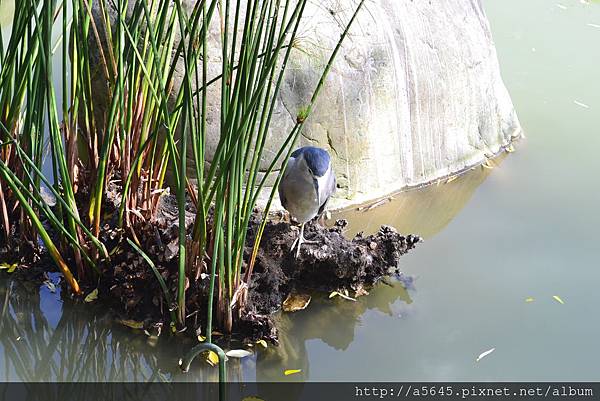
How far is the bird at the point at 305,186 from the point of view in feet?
9.50

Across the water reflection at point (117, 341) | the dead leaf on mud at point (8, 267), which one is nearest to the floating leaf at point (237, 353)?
the water reflection at point (117, 341)

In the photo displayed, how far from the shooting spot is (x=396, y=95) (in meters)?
3.79

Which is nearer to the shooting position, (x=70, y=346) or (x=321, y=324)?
(x=70, y=346)

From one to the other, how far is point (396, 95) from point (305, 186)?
107cm

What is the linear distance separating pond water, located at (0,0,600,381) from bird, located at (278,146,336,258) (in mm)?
321

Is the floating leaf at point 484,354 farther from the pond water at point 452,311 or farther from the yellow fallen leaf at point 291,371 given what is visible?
the yellow fallen leaf at point 291,371

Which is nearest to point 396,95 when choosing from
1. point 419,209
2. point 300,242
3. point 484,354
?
Result: point 419,209

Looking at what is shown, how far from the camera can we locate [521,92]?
4.74 metres

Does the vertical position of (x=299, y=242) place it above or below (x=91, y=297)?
above

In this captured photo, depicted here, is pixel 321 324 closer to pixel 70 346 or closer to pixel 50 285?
pixel 70 346

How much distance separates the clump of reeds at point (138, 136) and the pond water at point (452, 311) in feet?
0.63

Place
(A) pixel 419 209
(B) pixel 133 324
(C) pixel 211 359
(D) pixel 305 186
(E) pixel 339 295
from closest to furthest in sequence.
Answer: (C) pixel 211 359, (B) pixel 133 324, (D) pixel 305 186, (E) pixel 339 295, (A) pixel 419 209

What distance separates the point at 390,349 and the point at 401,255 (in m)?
0.41

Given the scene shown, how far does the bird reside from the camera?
2.90 metres
